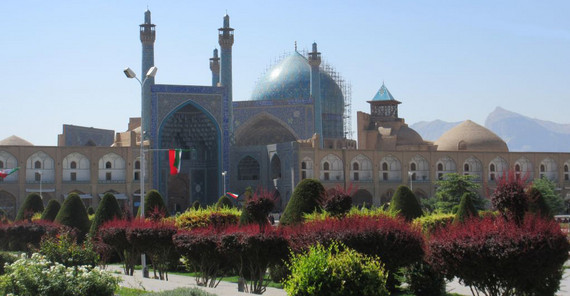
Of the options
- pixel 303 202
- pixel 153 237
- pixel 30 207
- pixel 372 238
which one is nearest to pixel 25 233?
pixel 30 207

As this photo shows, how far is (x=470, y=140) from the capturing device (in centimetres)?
5422

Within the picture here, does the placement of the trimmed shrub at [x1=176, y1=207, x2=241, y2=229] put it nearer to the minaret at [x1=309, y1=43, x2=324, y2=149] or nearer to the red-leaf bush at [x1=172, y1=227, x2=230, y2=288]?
the red-leaf bush at [x1=172, y1=227, x2=230, y2=288]

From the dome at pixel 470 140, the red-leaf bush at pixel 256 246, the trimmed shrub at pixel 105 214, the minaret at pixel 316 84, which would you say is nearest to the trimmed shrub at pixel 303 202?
the red-leaf bush at pixel 256 246

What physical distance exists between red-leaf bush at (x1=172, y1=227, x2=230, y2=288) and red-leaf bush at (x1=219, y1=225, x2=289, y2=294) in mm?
383

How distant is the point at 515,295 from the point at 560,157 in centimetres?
4549

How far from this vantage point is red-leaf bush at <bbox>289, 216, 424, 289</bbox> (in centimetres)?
1263

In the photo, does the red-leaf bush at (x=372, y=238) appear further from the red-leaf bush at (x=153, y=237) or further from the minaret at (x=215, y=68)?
the minaret at (x=215, y=68)

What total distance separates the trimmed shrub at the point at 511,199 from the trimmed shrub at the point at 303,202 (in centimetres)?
571

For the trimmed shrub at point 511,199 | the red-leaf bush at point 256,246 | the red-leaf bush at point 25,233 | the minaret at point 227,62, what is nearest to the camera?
the trimmed shrub at point 511,199

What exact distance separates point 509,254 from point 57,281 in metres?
6.70

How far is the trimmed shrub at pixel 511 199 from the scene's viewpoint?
11.2 m

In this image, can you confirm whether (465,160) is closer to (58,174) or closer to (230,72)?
(230,72)

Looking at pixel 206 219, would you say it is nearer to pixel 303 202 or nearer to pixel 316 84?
pixel 303 202

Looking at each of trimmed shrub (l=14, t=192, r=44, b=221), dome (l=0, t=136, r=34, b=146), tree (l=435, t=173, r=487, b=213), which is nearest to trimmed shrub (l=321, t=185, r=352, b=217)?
trimmed shrub (l=14, t=192, r=44, b=221)
